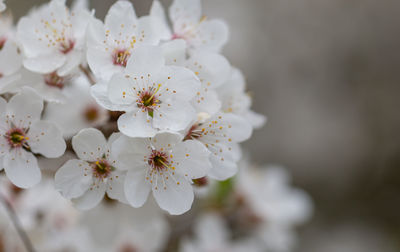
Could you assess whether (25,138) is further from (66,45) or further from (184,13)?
(184,13)

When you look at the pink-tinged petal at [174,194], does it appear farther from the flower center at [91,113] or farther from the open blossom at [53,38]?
the flower center at [91,113]

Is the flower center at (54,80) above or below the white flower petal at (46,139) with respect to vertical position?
above

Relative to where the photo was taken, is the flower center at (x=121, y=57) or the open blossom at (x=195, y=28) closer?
the flower center at (x=121, y=57)

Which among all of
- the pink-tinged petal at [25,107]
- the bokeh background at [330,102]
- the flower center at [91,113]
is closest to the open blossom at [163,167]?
the pink-tinged petal at [25,107]

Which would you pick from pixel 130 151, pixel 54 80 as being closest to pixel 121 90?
pixel 130 151

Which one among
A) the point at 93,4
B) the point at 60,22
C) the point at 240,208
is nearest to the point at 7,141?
the point at 60,22

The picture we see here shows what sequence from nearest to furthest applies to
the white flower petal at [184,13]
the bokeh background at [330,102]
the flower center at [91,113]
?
the white flower petal at [184,13] → the flower center at [91,113] → the bokeh background at [330,102]
